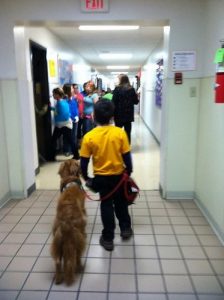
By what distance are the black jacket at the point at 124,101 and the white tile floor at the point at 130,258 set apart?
212 centimetres

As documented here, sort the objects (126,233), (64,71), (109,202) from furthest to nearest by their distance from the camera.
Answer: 1. (64,71)
2. (126,233)
3. (109,202)

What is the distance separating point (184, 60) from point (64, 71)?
395cm

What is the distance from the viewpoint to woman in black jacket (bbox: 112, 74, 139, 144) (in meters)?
5.14

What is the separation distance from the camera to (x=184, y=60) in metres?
3.20

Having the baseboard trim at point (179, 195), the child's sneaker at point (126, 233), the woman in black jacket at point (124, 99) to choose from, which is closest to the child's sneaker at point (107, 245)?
the child's sneaker at point (126, 233)

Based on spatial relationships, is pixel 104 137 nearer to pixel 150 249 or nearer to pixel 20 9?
pixel 150 249

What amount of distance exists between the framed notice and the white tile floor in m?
1.56

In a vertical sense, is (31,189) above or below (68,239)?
below

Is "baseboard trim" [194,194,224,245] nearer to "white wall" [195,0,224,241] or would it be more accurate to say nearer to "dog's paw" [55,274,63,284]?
"white wall" [195,0,224,241]

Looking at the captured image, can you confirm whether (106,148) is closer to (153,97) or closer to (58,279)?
(58,279)

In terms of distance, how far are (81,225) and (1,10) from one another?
252 cm

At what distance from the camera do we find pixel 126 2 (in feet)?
10.1

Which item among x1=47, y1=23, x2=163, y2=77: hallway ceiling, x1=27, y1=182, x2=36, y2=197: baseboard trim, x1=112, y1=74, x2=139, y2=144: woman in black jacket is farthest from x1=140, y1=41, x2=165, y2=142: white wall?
x1=27, y1=182, x2=36, y2=197: baseboard trim

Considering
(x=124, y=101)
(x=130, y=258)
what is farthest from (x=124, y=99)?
(x=130, y=258)
